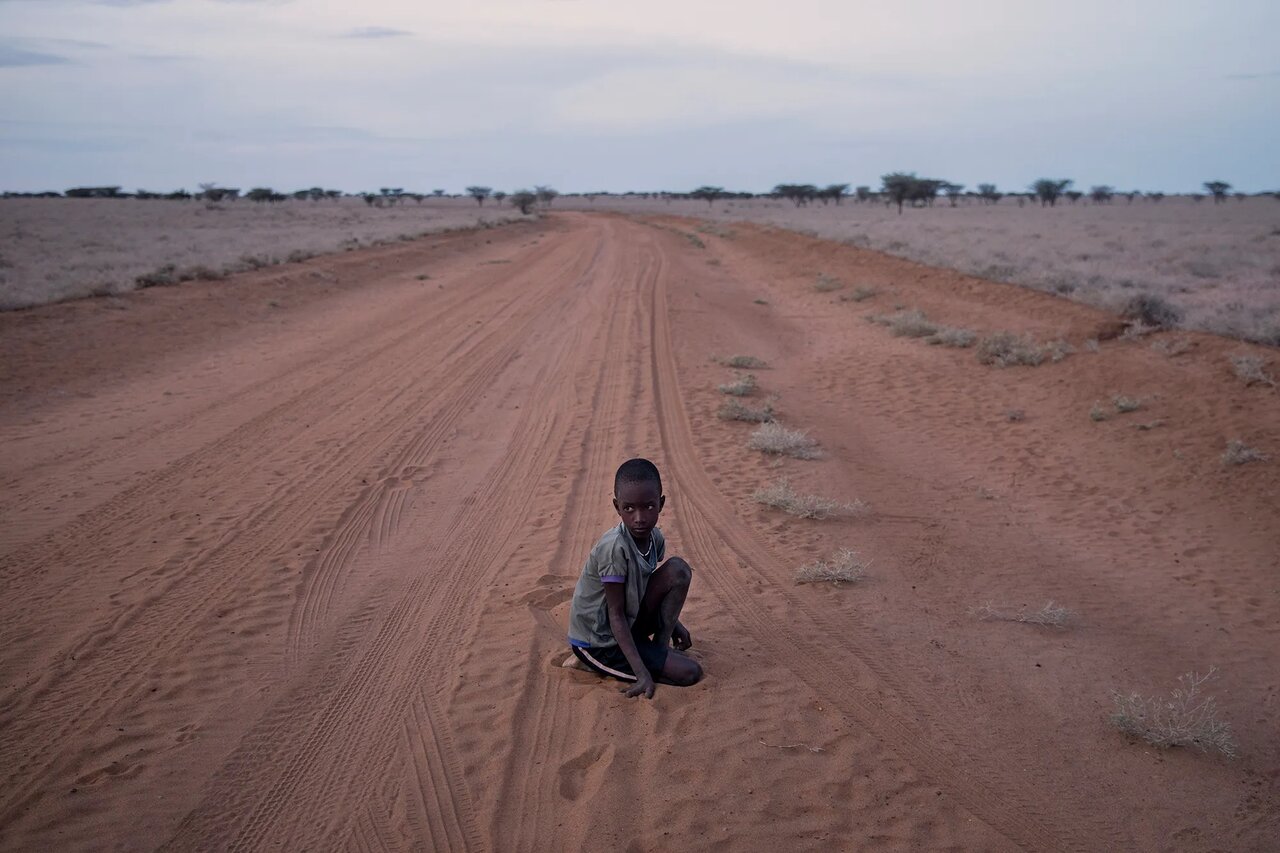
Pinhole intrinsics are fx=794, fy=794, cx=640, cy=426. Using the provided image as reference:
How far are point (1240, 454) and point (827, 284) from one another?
511 inches

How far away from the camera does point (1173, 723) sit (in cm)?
402

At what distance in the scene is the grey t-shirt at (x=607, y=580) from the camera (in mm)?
3852

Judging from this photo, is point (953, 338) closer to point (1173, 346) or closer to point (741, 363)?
point (1173, 346)

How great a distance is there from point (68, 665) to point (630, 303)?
13616 millimetres

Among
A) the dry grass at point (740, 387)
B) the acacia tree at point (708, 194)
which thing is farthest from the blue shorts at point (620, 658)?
the acacia tree at point (708, 194)

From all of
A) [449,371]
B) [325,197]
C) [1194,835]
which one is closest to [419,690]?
[1194,835]

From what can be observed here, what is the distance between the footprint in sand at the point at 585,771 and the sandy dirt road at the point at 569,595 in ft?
0.05

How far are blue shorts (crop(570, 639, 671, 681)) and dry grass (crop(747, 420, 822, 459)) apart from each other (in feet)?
13.9

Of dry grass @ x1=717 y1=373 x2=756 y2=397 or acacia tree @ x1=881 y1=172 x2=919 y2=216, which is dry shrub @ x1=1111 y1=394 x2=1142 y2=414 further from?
acacia tree @ x1=881 y1=172 x2=919 y2=216

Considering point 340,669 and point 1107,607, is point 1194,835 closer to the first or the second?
point 1107,607

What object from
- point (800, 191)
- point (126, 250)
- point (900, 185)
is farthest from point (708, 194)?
point (126, 250)

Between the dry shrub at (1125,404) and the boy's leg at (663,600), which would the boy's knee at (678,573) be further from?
the dry shrub at (1125,404)

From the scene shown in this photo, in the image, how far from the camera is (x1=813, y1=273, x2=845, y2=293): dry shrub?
19828 mm

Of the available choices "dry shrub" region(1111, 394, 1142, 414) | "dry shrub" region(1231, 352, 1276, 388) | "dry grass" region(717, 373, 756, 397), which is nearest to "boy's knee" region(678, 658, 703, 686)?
"dry grass" region(717, 373, 756, 397)
